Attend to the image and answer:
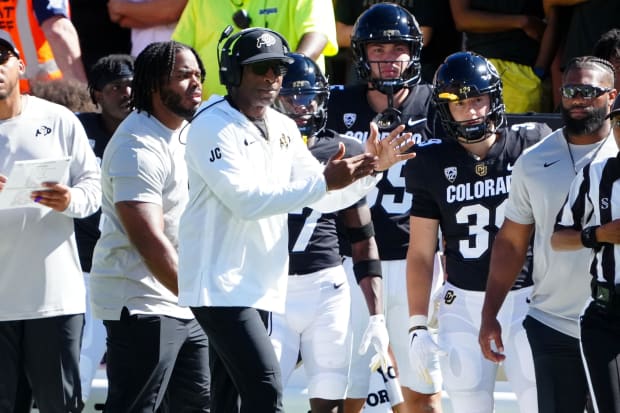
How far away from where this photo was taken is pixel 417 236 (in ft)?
20.2

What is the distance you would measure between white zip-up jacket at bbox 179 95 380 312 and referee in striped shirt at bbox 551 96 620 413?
0.99 m

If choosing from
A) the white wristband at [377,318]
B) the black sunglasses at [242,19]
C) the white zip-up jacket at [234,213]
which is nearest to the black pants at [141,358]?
the white zip-up jacket at [234,213]

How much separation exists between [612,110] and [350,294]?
1.88 meters

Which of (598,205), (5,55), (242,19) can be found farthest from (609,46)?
(5,55)

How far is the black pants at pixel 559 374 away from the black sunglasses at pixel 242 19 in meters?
2.75

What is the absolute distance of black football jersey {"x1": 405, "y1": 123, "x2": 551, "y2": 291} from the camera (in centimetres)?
613

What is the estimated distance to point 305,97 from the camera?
21.5 ft

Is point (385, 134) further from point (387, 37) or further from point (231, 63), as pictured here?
point (231, 63)

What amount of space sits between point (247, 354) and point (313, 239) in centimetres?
146

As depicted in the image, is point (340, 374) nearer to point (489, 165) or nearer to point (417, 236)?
point (417, 236)

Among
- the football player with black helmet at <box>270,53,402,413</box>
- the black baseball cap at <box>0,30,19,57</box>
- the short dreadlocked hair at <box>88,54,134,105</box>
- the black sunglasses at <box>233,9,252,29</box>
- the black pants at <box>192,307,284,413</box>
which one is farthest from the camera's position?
the black sunglasses at <box>233,9,252,29</box>

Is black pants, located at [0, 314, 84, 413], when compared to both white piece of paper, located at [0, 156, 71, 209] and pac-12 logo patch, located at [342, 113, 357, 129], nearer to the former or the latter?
white piece of paper, located at [0, 156, 71, 209]

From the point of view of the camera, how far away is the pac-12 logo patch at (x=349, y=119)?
695 cm

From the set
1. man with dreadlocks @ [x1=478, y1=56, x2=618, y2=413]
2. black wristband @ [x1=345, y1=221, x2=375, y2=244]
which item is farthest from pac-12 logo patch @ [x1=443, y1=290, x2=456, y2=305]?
black wristband @ [x1=345, y1=221, x2=375, y2=244]
